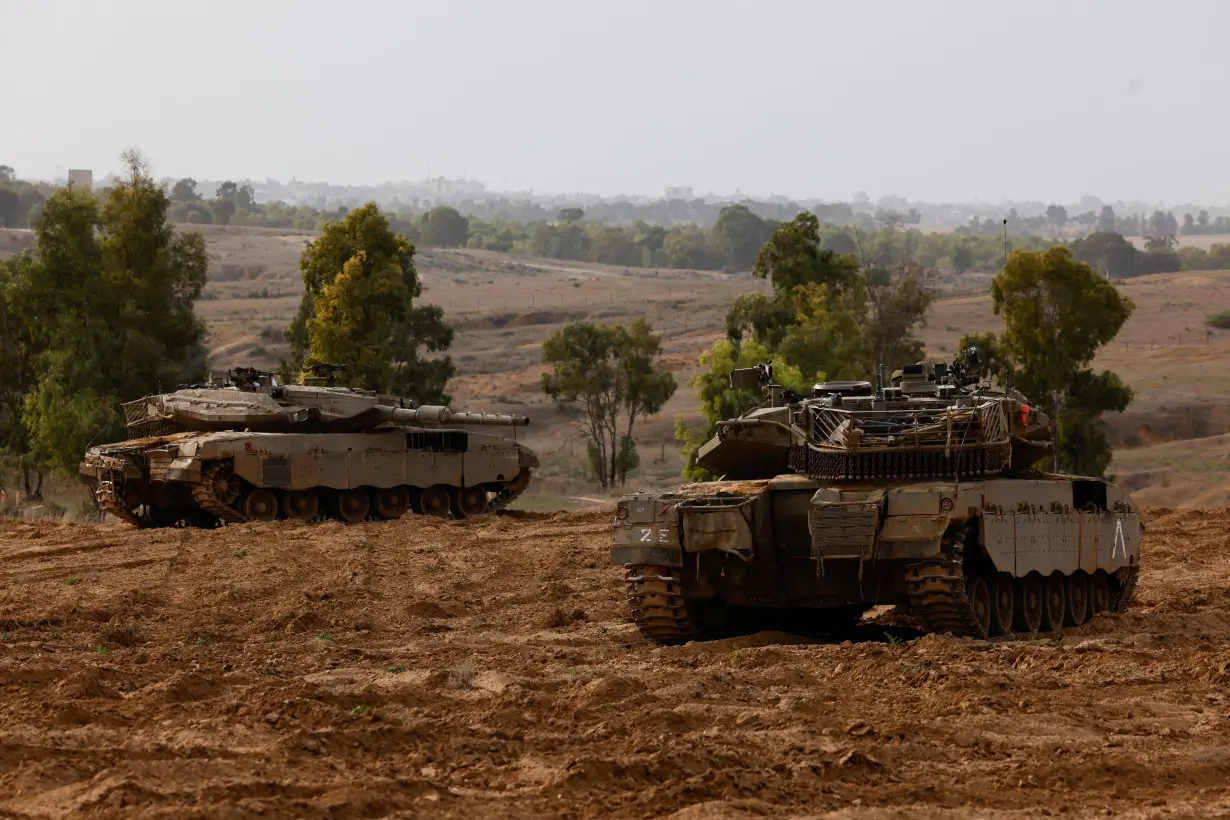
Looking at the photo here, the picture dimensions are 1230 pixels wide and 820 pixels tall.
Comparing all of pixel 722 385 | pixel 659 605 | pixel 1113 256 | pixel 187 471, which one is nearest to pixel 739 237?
pixel 1113 256

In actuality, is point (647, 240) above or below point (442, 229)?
below

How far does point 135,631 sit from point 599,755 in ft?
25.0

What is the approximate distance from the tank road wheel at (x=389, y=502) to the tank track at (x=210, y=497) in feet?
9.25

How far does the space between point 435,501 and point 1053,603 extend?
15.6 metres

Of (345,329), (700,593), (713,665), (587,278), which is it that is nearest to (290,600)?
(700,593)

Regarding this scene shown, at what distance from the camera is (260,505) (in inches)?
1128

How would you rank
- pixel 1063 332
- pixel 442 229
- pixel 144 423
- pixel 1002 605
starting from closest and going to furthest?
pixel 1002 605 < pixel 144 423 < pixel 1063 332 < pixel 442 229

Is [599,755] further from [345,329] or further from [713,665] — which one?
[345,329]

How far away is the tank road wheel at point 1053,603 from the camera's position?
1709 cm

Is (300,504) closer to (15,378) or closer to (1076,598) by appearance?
(1076,598)

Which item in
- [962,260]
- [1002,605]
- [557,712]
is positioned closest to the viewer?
[557,712]

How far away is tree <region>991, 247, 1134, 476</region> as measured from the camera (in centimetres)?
3997

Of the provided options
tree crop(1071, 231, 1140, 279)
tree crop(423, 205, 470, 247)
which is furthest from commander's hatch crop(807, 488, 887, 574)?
tree crop(423, 205, 470, 247)

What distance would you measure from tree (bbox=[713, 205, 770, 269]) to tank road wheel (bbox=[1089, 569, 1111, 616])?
117 meters
